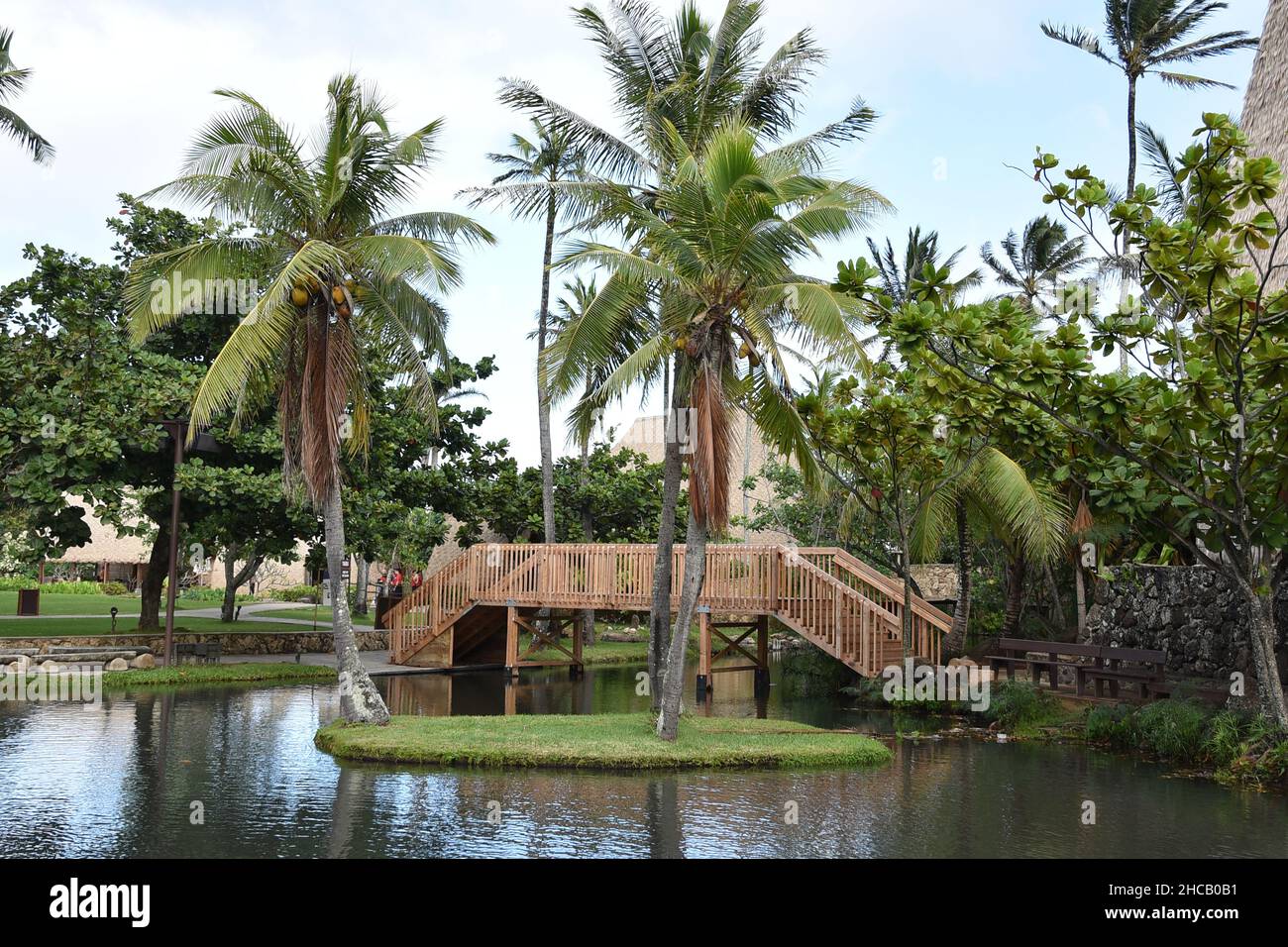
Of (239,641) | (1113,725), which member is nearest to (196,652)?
(239,641)

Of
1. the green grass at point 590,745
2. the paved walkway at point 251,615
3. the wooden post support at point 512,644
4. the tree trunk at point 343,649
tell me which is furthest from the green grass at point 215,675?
the green grass at point 590,745

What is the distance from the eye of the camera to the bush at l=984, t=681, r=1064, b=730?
17.1 meters

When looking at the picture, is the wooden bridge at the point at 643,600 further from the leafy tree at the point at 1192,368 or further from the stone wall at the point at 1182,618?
the leafy tree at the point at 1192,368

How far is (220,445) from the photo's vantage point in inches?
933

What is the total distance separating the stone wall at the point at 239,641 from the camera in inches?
898

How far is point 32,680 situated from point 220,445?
5.97 m

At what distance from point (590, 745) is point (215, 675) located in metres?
11.4

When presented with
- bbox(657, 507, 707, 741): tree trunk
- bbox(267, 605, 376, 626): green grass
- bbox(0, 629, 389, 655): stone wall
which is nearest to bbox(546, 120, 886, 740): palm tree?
bbox(657, 507, 707, 741): tree trunk

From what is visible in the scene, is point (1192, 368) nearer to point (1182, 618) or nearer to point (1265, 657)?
point (1265, 657)

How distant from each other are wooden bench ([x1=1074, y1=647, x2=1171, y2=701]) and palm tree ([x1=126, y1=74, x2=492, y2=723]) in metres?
11.0

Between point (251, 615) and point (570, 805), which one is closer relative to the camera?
point (570, 805)

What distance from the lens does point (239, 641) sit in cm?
2570
